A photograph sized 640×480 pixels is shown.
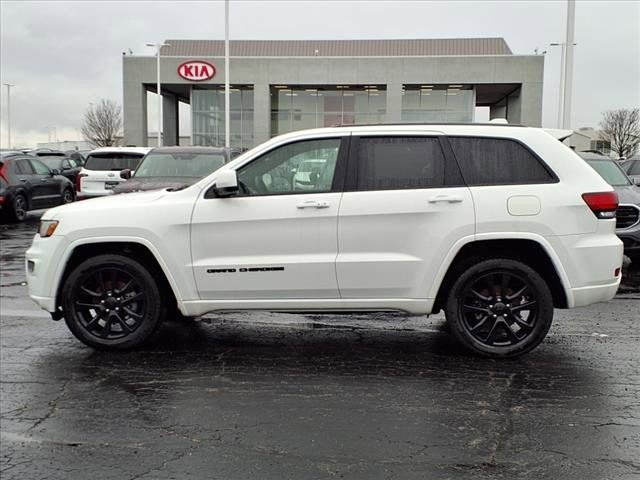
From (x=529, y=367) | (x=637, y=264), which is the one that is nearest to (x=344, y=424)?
(x=529, y=367)

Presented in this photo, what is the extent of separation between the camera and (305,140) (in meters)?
5.33

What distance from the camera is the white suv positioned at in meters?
5.03

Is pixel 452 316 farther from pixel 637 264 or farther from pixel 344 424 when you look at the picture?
pixel 637 264

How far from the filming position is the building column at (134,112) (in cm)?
4250

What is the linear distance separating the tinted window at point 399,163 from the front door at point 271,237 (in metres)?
0.22

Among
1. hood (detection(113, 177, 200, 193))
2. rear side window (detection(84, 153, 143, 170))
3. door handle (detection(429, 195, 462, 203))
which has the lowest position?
door handle (detection(429, 195, 462, 203))

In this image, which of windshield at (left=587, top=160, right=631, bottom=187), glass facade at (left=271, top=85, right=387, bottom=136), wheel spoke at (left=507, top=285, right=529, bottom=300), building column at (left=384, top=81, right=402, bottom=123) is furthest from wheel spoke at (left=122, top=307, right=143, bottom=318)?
glass facade at (left=271, top=85, right=387, bottom=136)

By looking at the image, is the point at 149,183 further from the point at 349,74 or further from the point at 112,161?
the point at 349,74

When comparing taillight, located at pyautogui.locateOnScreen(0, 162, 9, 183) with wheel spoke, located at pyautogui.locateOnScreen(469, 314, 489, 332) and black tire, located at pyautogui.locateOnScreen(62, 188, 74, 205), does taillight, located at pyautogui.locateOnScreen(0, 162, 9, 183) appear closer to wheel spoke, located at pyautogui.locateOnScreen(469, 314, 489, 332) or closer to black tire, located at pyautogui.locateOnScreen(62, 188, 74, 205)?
black tire, located at pyautogui.locateOnScreen(62, 188, 74, 205)

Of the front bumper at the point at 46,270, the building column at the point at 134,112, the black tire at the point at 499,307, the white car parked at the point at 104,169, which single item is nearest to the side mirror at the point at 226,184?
the front bumper at the point at 46,270

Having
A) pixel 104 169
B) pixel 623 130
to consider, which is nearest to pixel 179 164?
pixel 104 169

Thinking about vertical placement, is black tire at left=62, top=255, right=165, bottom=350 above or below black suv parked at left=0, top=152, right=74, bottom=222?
below

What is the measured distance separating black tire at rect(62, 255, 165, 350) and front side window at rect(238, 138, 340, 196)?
1.12 meters

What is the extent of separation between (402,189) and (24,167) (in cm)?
1435
